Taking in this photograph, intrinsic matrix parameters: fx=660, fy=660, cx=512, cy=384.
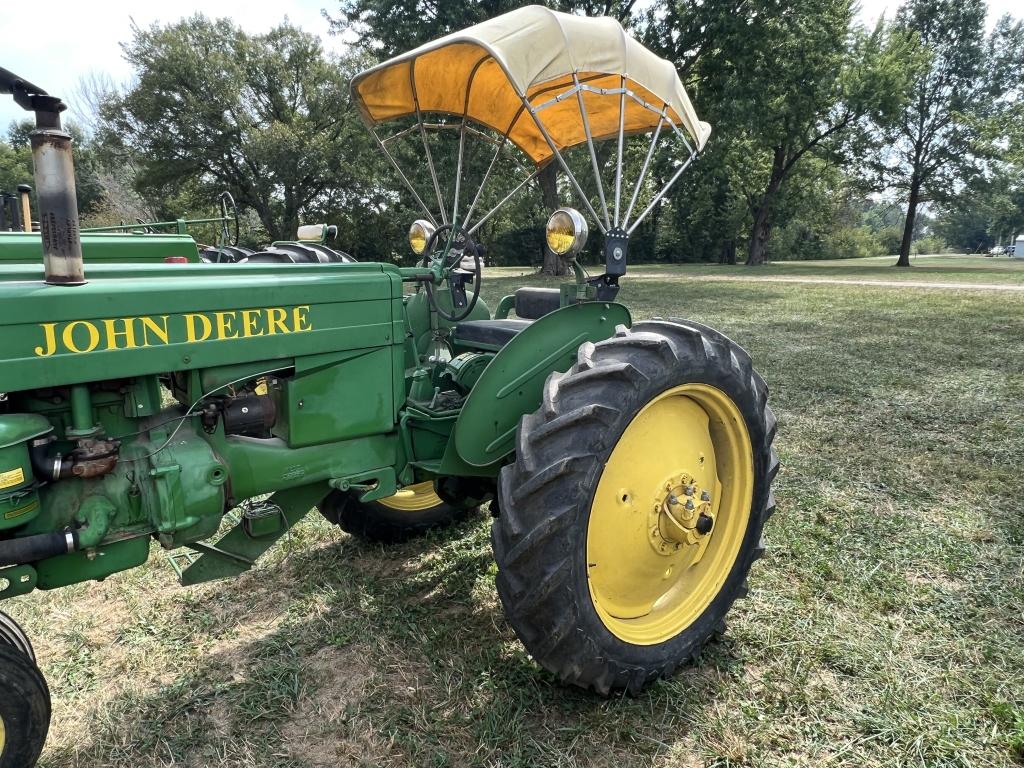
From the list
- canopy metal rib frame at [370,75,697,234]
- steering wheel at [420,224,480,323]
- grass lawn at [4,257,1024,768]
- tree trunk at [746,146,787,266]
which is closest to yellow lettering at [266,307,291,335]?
steering wheel at [420,224,480,323]

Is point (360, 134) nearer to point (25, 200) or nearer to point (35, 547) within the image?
point (25, 200)

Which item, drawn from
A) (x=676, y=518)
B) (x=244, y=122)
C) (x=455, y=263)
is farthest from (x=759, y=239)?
(x=676, y=518)

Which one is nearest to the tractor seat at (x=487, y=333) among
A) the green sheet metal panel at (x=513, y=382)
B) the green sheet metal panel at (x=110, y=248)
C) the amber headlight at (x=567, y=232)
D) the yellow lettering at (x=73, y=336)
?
the green sheet metal panel at (x=513, y=382)

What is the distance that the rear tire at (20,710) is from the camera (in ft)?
5.51

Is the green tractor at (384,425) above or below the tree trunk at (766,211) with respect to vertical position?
below

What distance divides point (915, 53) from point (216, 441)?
2976 cm

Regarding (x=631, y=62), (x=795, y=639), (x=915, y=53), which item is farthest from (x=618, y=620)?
(x=915, y=53)

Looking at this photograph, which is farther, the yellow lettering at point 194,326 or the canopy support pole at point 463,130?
the canopy support pole at point 463,130

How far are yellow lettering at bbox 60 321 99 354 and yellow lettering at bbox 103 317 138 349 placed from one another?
0.03 meters

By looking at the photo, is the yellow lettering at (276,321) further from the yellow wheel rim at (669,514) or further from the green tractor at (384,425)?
the yellow wheel rim at (669,514)

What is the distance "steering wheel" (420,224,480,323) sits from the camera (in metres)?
3.12

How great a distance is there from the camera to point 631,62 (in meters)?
2.83

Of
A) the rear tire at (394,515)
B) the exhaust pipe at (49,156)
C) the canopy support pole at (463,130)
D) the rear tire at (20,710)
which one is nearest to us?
the exhaust pipe at (49,156)

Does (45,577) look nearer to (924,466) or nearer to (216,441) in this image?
(216,441)
